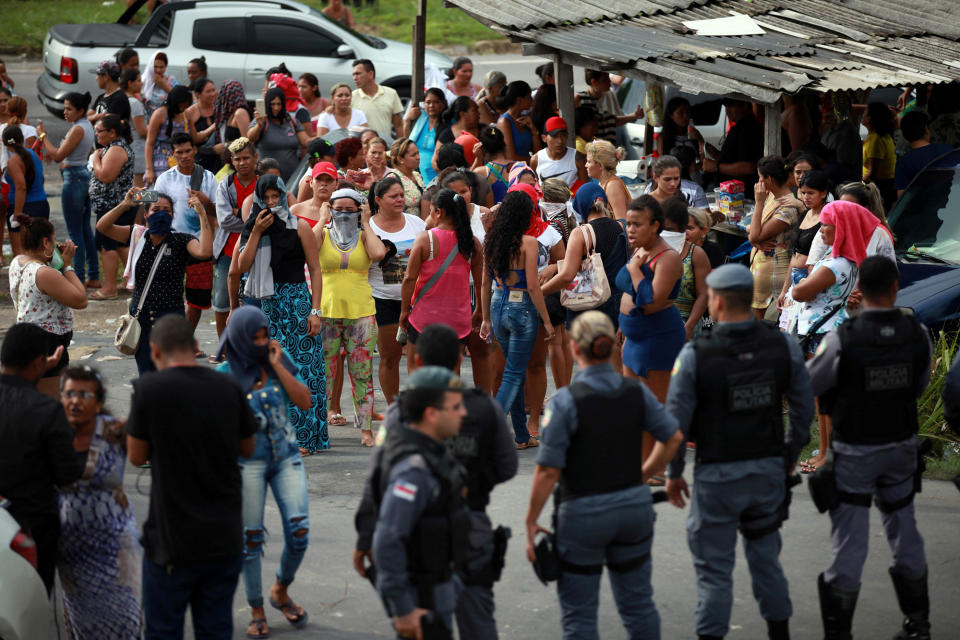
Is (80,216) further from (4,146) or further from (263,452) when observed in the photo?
(263,452)

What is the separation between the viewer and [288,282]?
8.73 meters

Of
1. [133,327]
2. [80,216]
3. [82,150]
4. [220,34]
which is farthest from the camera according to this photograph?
[220,34]

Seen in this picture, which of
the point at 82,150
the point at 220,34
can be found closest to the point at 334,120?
the point at 82,150

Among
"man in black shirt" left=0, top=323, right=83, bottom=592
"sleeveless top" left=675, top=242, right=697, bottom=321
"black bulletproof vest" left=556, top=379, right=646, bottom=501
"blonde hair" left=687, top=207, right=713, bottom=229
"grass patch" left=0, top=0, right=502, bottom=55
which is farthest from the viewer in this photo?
"grass patch" left=0, top=0, right=502, bottom=55

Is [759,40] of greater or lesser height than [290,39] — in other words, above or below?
above

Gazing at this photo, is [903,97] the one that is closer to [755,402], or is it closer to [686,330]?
[686,330]

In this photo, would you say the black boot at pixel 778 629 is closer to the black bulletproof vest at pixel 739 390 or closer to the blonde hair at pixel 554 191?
the black bulletproof vest at pixel 739 390

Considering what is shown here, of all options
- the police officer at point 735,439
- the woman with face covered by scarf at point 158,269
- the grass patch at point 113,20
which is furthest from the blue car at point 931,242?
the grass patch at point 113,20

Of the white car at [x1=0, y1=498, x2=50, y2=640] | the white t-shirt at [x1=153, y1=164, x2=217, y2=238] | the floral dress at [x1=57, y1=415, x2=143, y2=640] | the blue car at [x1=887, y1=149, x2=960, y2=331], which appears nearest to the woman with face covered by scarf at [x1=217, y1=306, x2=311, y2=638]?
the floral dress at [x1=57, y1=415, x2=143, y2=640]

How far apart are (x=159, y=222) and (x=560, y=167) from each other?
4309 millimetres

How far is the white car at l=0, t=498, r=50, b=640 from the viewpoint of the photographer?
16.8ft

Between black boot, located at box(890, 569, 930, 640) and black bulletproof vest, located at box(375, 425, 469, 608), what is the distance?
2472 millimetres

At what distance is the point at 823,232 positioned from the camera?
27.3 ft

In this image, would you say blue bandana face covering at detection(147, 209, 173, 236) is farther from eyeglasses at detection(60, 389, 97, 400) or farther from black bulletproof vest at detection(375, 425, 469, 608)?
black bulletproof vest at detection(375, 425, 469, 608)
